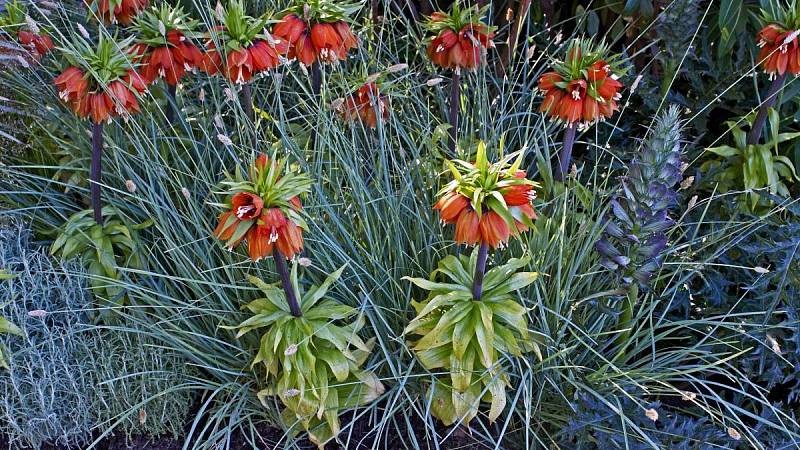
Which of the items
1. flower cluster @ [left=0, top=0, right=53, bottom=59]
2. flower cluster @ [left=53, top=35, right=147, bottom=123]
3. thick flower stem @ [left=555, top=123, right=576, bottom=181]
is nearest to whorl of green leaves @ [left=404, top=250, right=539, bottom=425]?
thick flower stem @ [left=555, top=123, right=576, bottom=181]

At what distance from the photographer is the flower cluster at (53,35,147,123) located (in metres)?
2.03

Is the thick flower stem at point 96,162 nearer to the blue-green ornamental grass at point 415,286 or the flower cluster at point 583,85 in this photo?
the blue-green ornamental grass at point 415,286

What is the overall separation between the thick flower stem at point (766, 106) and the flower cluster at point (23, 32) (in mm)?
2121

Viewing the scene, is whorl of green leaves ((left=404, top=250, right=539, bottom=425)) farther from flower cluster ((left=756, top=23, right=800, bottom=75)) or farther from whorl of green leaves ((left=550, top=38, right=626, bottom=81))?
flower cluster ((left=756, top=23, right=800, bottom=75))

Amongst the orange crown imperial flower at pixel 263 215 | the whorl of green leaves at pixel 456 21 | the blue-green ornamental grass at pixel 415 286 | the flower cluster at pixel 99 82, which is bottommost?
the blue-green ornamental grass at pixel 415 286

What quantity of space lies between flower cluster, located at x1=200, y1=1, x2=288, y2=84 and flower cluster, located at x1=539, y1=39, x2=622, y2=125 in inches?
28.7

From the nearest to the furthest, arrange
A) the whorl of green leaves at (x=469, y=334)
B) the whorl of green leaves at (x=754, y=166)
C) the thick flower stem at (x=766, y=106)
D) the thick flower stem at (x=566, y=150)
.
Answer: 1. the whorl of green leaves at (x=469, y=334)
2. the thick flower stem at (x=566, y=150)
3. the thick flower stem at (x=766, y=106)
4. the whorl of green leaves at (x=754, y=166)

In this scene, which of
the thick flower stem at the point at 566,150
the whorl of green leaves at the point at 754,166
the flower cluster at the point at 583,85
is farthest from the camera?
the whorl of green leaves at the point at 754,166

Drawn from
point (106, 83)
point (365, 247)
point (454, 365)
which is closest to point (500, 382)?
point (454, 365)

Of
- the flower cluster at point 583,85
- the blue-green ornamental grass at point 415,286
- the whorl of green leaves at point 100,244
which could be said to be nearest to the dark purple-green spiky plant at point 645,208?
the blue-green ornamental grass at point 415,286

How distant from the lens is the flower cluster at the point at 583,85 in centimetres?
210

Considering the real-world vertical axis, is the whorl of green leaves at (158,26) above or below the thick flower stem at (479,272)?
above

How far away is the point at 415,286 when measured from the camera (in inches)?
92.7

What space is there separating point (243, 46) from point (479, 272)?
0.82 m
